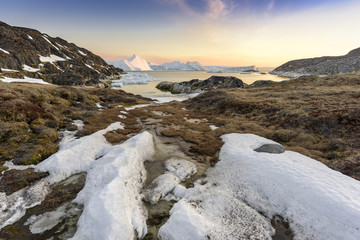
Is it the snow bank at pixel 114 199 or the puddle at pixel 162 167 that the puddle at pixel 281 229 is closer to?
the puddle at pixel 162 167

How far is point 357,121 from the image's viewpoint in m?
15.8

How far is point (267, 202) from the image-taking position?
8703 mm

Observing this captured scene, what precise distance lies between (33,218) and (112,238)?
172 inches

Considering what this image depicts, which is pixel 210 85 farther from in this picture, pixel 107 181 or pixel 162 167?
pixel 107 181

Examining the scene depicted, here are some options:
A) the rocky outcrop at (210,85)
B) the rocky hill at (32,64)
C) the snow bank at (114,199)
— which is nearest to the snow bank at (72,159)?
the snow bank at (114,199)

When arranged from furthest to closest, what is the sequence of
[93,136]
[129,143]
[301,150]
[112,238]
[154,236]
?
[93,136] < [129,143] < [301,150] < [154,236] < [112,238]

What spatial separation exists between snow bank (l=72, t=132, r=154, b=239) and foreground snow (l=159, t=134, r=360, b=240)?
1.66m

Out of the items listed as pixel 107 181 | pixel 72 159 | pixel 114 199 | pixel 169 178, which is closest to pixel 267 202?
pixel 169 178

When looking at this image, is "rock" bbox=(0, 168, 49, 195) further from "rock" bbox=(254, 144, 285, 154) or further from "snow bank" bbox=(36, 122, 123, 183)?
"rock" bbox=(254, 144, 285, 154)

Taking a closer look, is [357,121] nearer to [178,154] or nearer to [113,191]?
[178,154]

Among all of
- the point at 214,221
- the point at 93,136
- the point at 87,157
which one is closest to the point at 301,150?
the point at 214,221

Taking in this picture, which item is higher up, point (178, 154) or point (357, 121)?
point (357, 121)

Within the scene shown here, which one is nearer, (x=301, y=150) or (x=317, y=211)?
(x=317, y=211)

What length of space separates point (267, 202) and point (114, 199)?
8228mm
